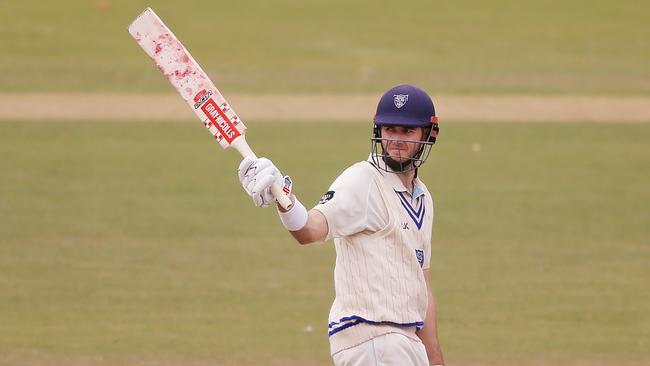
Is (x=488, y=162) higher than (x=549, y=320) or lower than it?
higher

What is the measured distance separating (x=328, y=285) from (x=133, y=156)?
604cm

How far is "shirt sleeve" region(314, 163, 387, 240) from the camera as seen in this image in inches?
182

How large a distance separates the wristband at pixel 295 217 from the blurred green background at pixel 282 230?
152 inches

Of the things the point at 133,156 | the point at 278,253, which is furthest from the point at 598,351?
the point at 133,156

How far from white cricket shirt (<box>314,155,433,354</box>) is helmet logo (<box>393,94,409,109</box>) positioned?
0.86 feet

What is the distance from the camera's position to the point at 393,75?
23625 millimetres

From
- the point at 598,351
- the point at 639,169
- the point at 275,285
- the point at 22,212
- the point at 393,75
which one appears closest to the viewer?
the point at 598,351

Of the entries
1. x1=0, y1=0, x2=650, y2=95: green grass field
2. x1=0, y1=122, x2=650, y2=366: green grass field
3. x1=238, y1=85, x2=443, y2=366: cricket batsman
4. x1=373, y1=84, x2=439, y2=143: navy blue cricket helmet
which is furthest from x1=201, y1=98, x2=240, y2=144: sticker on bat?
x1=0, y1=0, x2=650, y2=95: green grass field

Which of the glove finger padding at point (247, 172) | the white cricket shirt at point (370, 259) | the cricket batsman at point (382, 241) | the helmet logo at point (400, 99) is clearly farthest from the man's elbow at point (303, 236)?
the helmet logo at point (400, 99)

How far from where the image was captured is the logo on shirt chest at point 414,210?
191 inches

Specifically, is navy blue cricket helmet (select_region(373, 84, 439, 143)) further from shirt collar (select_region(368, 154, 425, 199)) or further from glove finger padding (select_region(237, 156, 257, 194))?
glove finger padding (select_region(237, 156, 257, 194))

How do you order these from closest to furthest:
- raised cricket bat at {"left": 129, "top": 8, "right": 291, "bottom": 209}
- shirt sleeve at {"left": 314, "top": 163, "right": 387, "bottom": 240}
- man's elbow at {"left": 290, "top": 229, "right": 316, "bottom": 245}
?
man's elbow at {"left": 290, "top": 229, "right": 316, "bottom": 245} → shirt sleeve at {"left": 314, "top": 163, "right": 387, "bottom": 240} → raised cricket bat at {"left": 129, "top": 8, "right": 291, "bottom": 209}

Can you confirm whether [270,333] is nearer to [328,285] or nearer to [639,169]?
[328,285]

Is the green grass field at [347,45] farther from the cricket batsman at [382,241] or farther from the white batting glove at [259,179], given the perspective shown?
the white batting glove at [259,179]
